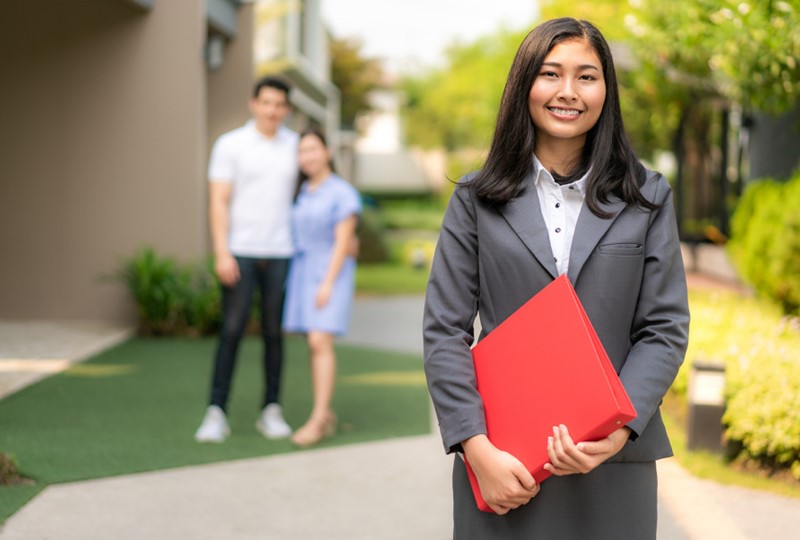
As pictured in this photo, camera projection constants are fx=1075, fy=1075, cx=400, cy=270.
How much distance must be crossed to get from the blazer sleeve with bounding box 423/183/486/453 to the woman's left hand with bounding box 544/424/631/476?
0.18m

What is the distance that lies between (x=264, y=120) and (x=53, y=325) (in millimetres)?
4723

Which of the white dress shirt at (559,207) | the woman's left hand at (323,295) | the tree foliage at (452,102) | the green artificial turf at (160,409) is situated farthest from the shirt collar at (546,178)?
the tree foliage at (452,102)

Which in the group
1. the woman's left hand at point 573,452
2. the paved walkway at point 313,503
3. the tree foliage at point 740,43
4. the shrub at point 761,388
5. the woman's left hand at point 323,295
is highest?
the tree foliage at point 740,43

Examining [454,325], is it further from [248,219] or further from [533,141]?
[248,219]

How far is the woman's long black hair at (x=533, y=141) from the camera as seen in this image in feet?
7.59

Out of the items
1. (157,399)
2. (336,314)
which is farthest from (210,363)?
(336,314)

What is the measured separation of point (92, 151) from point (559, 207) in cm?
858

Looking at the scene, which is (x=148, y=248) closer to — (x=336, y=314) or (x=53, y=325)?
(x=53, y=325)

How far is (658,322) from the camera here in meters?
2.27

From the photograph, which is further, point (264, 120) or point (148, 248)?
point (148, 248)

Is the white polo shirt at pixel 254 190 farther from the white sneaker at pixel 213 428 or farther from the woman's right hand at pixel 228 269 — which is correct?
the white sneaker at pixel 213 428

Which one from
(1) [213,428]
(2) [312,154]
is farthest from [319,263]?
(1) [213,428]

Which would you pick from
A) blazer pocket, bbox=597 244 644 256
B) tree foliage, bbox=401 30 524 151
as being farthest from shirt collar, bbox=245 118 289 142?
tree foliage, bbox=401 30 524 151

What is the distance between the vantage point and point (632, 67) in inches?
480
